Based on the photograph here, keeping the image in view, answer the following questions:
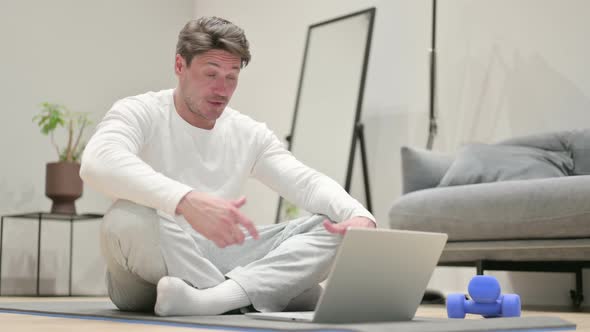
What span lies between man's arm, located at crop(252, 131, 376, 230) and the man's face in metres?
0.24

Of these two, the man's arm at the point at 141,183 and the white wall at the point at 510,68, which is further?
the white wall at the point at 510,68

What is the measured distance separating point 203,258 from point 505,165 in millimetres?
1877

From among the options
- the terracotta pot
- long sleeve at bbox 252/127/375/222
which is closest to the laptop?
long sleeve at bbox 252/127/375/222

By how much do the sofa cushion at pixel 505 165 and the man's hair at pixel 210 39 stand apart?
161 cm

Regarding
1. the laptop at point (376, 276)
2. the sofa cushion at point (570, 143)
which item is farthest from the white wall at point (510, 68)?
the laptop at point (376, 276)

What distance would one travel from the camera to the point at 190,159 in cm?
211

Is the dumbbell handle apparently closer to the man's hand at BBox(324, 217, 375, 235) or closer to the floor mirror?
the man's hand at BBox(324, 217, 375, 235)

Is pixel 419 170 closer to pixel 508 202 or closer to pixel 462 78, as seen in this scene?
pixel 508 202

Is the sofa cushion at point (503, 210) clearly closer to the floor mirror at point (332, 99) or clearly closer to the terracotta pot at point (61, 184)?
the floor mirror at point (332, 99)

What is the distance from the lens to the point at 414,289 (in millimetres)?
1807

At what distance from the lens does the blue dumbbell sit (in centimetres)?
202

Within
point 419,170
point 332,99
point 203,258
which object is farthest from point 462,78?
point 203,258

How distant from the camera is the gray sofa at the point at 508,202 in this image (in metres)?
2.92

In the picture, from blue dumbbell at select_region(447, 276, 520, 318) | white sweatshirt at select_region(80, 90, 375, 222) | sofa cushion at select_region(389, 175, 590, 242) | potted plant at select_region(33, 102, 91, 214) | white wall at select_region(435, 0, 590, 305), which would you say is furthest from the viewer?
potted plant at select_region(33, 102, 91, 214)
